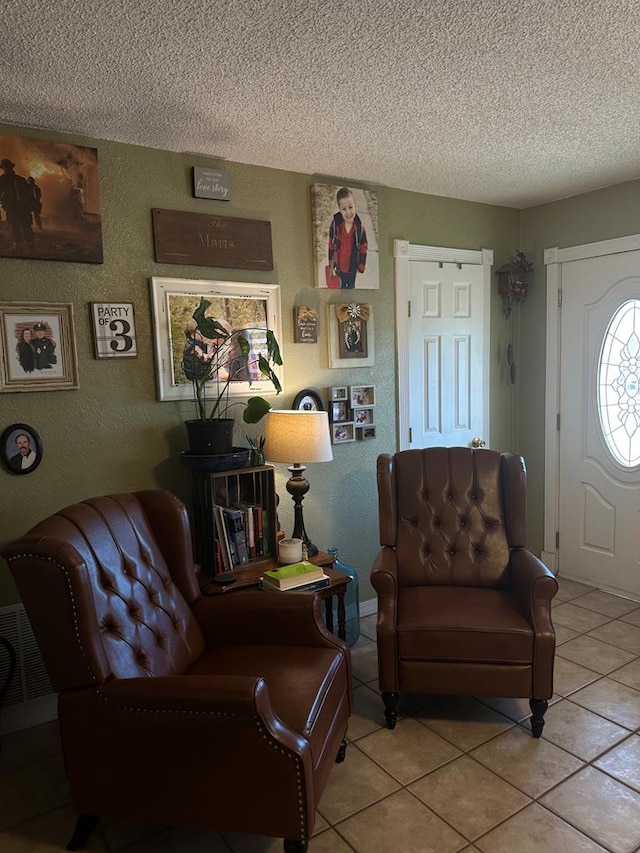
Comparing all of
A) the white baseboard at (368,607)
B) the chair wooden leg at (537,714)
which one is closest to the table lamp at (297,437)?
the white baseboard at (368,607)

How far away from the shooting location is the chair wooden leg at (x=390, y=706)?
248 cm

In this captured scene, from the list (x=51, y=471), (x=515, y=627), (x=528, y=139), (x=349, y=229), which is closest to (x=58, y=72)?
(x=51, y=471)

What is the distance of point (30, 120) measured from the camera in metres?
2.41

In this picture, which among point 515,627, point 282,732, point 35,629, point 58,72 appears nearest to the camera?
point 282,732

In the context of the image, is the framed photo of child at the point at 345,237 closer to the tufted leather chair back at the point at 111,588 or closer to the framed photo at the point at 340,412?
the framed photo at the point at 340,412

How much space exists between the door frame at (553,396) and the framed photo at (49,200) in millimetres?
2775

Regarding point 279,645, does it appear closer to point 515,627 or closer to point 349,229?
point 515,627

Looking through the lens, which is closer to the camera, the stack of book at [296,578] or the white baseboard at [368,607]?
the stack of book at [296,578]

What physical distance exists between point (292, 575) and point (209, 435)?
2.27ft

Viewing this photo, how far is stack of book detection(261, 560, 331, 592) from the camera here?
101 inches

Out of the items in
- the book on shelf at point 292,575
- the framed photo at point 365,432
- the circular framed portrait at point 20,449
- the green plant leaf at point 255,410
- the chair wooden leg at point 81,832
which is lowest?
the chair wooden leg at point 81,832

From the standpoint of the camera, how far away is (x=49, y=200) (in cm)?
250

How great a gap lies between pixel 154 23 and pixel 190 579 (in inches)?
71.3

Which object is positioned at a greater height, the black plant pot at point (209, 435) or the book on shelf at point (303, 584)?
the black plant pot at point (209, 435)
